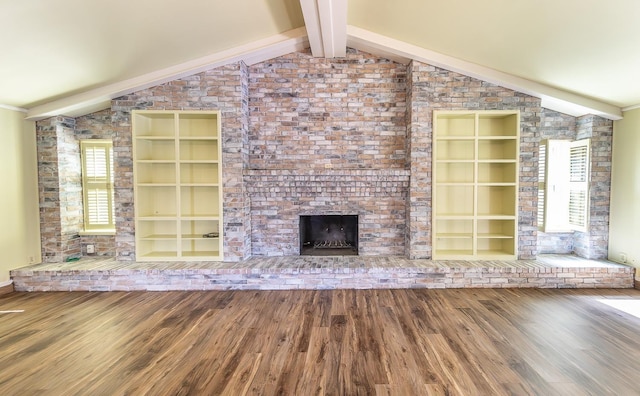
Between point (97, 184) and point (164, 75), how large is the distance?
2.12 m

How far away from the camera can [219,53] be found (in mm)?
3973

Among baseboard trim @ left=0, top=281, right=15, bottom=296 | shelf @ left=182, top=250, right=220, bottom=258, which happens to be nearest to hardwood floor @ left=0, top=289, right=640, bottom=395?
baseboard trim @ left=0, top=281, right=15, bottom=296

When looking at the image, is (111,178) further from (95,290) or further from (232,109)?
(232,109)

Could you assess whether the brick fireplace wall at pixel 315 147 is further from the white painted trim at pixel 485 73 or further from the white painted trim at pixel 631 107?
the white painted trim at pixel 631 107

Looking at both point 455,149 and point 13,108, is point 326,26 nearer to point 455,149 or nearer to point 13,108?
point 455,149

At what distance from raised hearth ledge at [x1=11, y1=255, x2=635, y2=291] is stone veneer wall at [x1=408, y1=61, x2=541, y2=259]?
18.5 inches

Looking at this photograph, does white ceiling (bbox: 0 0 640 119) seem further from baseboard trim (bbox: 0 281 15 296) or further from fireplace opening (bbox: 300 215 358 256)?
fireplace opening (bbox: 300 215 358 256)

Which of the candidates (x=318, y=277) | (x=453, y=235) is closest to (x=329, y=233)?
(x=318, y=277)

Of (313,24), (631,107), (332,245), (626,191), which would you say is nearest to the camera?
(313,24)

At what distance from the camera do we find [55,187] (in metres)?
4.15

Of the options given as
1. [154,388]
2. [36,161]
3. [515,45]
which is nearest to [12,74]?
[36,161]

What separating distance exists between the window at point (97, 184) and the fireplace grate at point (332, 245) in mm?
3255

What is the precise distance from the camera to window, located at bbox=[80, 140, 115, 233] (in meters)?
4.54

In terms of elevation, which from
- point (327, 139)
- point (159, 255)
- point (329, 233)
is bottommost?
point (159, 255)
